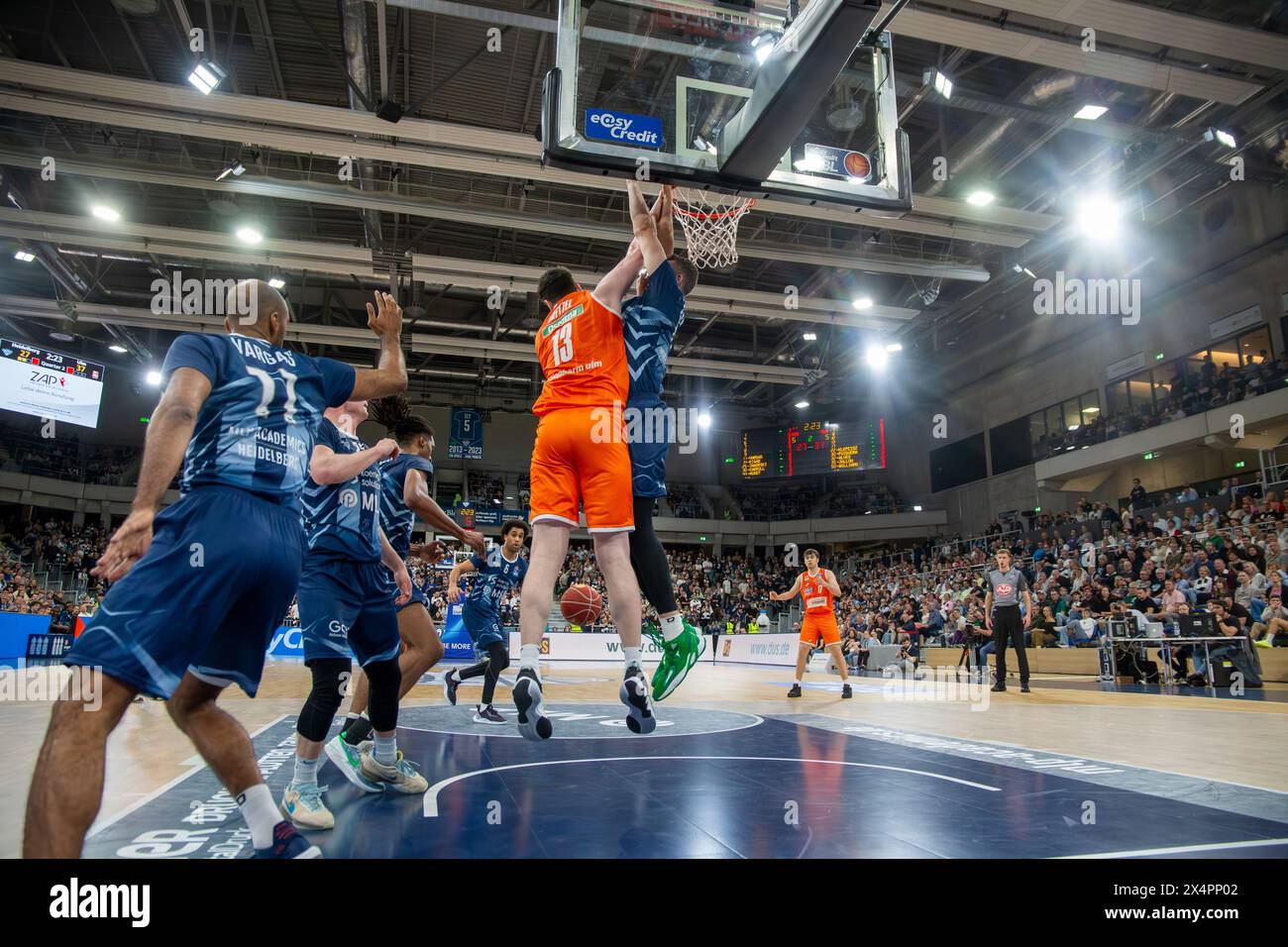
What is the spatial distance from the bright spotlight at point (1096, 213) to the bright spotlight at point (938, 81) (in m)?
5.75

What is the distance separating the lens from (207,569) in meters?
2.16

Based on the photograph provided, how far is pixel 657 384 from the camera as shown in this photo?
3377 mm

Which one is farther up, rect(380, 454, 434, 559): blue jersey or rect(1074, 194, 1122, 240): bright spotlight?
rect(1074, 194, 1122, 240): bright spotlight

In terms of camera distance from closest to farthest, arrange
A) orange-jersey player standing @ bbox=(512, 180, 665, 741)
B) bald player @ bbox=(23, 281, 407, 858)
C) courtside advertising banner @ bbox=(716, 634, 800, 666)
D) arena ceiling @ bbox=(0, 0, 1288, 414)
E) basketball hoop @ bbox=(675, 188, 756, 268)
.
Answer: bald player @ bbox=(23, 281, 407, 858)
orange-jersey player standing @ bbox=(512, 180, 665, 741)
basketball hoop @ bbox=(675, 188, 756, 268)
arena ceiling @ bbox=(0, 0, 1288, 414)
courtside advertising banner @ bbox=(716, 634, 800, 666)

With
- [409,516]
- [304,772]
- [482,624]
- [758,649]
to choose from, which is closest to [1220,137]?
[758,649]

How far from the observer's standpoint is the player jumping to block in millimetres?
3266

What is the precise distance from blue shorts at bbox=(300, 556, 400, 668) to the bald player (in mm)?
962

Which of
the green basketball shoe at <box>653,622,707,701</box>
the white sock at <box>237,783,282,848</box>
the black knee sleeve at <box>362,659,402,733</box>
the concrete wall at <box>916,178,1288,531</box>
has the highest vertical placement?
the concrete wall at <box>916,178,1288,531</box>

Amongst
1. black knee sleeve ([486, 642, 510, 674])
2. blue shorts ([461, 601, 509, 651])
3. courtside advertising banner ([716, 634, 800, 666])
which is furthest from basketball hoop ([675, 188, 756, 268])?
courtside advertising banner ([716, 634, 800, 666])

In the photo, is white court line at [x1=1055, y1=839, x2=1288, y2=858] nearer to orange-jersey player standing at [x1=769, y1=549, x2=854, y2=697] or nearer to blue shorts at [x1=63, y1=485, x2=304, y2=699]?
blue shorts at [x1=63, y1=485, x2=304, y2=699]

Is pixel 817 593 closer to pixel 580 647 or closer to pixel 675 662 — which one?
pixel 675 662

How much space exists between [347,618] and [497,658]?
3551 mm
